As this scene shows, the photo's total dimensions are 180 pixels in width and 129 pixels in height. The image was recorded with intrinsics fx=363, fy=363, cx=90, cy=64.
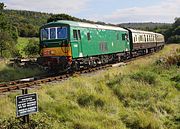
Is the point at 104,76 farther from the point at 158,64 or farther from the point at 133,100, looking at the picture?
the point at 158,64

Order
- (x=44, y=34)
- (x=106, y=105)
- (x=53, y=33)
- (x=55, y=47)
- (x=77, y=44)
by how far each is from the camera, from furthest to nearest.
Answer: (x=44, y=34) → (x=77, y=44) → (x=53, y=33) → (x=55, y=47) → (x=106, y=105)

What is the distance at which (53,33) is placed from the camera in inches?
857

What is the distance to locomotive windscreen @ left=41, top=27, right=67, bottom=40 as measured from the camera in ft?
69.7

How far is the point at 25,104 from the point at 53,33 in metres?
13.0

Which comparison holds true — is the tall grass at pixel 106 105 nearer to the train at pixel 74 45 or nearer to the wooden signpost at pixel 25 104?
the wooden signpost at pixel 25 104

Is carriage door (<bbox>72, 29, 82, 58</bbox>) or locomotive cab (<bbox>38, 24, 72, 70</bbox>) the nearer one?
locomotive cab (<bbox>38, 24, 72, 70</bbox>)

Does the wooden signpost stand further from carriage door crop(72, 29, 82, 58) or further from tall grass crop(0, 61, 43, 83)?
carriage door crop(72, 29, 82, 58)

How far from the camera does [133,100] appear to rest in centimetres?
1513

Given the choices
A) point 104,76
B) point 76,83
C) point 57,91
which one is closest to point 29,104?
point 57,91

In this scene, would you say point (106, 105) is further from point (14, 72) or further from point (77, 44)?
point (14, 72)

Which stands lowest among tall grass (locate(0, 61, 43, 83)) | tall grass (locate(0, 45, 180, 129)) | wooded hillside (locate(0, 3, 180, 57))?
tall grass (locate(0, 45, 180, 129))

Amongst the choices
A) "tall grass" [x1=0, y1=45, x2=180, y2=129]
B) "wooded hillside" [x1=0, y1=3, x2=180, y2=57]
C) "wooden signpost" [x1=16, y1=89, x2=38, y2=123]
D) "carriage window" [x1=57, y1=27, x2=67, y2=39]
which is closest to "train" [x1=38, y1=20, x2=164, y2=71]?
"carriage window" [x1=57, y1=27, x2=67, y2=39]

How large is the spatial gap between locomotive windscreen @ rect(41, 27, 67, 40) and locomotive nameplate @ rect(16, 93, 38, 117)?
12122 mm

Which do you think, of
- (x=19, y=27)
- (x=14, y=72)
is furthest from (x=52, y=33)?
(x=19, y=27)
